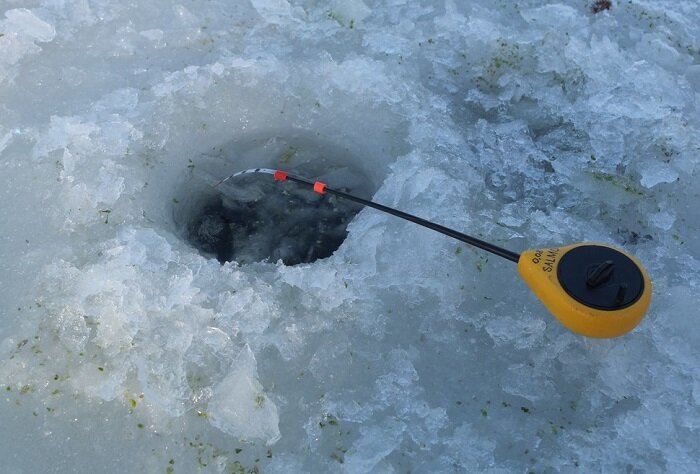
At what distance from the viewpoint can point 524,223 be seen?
3557 millimetres

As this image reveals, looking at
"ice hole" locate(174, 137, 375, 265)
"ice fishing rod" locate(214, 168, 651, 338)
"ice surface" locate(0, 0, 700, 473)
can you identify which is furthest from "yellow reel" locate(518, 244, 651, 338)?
"ice hole" locate(174, 137, 375, 265)

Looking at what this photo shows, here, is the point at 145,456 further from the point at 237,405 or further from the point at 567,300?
the point at 567,300

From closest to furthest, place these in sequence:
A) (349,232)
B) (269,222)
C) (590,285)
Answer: (590,285) < (349,232) < (269,222)

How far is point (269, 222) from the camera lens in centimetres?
414

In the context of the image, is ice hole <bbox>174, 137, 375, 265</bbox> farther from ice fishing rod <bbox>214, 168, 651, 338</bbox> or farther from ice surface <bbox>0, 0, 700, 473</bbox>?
ice fishing rod <bbox>214, 168, 651, 338</bbox>

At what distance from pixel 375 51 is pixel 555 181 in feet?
5.01

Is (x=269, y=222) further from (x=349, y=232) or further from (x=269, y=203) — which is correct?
(x=349, y=232)

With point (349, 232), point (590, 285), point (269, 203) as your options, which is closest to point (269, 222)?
point (269, 203)

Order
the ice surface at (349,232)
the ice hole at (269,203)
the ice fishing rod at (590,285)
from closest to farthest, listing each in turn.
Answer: the ice fishing rod at (590,285), the ice surface at (349,232), the ice hole at (269,203)

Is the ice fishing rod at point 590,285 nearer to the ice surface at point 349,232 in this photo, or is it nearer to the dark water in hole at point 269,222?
the ice surface at point 349,232

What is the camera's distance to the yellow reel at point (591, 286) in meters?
2.63

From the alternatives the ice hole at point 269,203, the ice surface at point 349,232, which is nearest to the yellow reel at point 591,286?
the ice surface at point 349,232

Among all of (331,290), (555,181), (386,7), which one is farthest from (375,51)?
(331,290)

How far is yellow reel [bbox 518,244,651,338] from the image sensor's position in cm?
263
